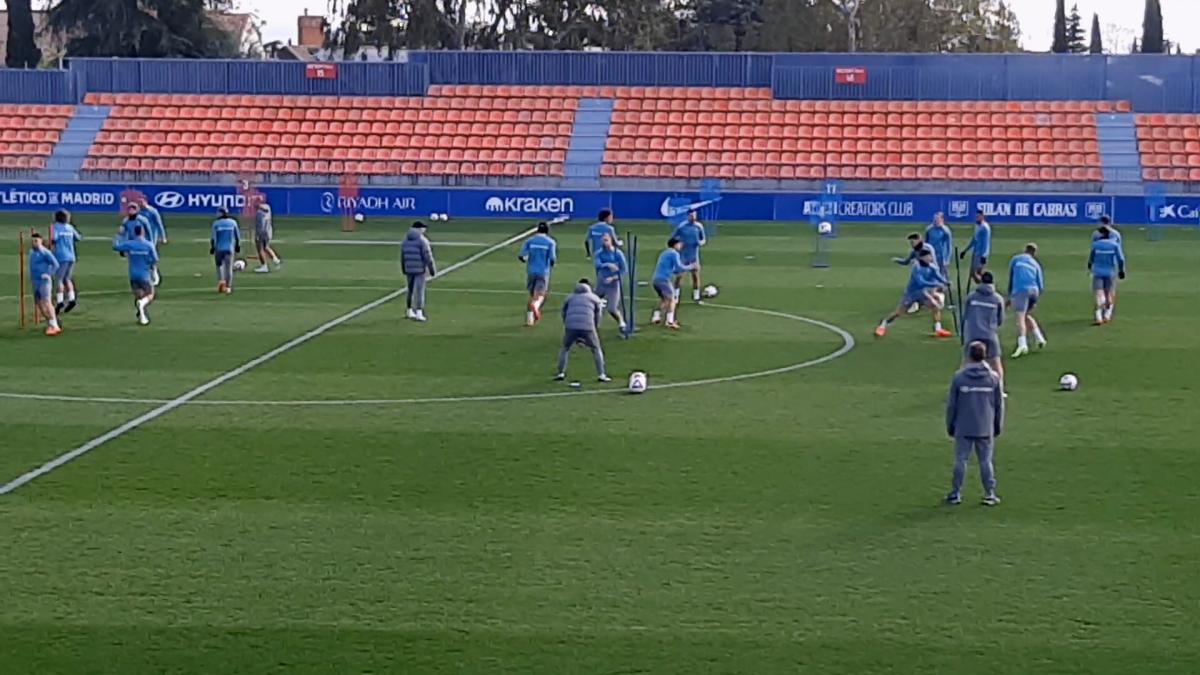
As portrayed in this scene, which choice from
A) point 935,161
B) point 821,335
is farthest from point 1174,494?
point 935,161

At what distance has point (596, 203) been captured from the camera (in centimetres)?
5053

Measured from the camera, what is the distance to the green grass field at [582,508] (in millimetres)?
11102

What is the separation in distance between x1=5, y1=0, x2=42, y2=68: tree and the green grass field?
4828 centimetres

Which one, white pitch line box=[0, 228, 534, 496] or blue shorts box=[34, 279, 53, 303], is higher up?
blue shorts box=[34, 279, 53, 303]

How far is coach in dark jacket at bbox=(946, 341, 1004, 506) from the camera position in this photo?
47.2 feet

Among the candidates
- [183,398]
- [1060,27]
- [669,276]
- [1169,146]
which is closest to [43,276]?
[183,398]

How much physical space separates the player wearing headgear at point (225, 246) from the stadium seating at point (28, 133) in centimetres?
2730

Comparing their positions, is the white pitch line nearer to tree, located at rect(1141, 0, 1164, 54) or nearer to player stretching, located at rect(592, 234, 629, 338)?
player stretching, located at rect(592, 234, 629, 338)

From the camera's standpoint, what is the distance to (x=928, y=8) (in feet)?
285

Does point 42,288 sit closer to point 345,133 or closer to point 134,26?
point 345,133

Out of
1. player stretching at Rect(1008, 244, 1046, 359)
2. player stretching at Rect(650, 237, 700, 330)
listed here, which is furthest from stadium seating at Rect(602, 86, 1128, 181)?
player stretching at Rect(1008, 244, 1046, 359)

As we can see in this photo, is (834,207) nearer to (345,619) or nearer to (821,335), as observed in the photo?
(821,335)

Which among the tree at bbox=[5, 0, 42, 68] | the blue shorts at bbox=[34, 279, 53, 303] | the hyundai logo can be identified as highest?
the tree at bbox=[5, 0, 42, 68]

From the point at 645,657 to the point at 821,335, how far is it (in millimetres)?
15932
